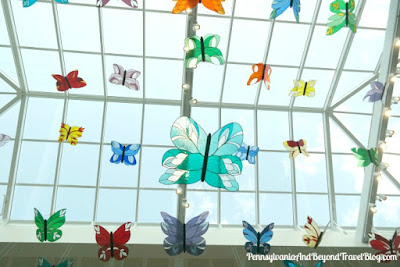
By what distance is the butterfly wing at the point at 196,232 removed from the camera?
876 cm

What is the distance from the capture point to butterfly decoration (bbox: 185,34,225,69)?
890 cm

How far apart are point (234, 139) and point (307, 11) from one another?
7174 mm

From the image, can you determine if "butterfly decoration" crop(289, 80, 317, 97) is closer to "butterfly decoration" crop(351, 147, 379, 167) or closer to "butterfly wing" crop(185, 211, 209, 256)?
"butterfly decoration" crop(351, 147, 379, 167)

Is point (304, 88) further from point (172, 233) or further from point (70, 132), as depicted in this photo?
point (70, 132)

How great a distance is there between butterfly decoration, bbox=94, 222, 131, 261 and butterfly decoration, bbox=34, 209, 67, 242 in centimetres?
80

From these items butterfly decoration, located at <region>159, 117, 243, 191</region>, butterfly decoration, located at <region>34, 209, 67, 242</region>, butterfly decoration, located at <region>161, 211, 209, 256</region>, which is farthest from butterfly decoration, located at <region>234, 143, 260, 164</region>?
butterfly decoration, located at <region>34, 209, 67, 242</region>

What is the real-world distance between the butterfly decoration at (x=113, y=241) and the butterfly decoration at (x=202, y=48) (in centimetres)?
383

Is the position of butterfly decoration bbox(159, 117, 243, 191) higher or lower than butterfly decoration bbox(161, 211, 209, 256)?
higher

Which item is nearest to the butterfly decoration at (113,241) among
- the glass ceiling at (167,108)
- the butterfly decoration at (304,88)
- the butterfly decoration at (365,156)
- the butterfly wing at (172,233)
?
the butterfly wing at (172,233)

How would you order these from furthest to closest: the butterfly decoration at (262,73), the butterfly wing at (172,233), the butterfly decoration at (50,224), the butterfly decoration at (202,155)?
the butterfly decoration at (262,73) → the butterfly decoration at (50,224) → the butterfly wing at (172,233) → the butterfly decoration at (202,155)

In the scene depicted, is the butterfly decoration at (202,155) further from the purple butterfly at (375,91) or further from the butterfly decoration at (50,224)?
the purple butterfly at (375,91)

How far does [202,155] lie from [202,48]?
2496 millimetres

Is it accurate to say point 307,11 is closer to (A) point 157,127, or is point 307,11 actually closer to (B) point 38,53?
(A) point 157,127

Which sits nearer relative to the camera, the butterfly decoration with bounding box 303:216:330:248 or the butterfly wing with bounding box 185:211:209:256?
the butterfly wing with bounding box 185:211:209:256
